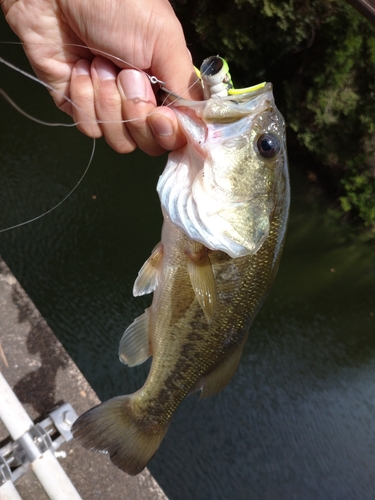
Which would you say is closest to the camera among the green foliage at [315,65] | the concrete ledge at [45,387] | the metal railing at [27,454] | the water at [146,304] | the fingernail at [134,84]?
the fingernail at [134,84]

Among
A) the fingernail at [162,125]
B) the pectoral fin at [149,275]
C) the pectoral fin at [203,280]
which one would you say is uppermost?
the fingernail at [162,125]

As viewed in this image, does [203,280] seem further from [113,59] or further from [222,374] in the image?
[113,59]

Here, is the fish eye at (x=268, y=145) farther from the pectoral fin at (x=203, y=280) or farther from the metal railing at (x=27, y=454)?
Result: the metal railing at (x=27, y=454)

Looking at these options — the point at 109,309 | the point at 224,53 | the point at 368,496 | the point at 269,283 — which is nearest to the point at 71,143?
the point at 109,309

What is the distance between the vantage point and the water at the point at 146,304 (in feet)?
14.3

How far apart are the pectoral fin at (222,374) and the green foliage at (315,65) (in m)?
7.17

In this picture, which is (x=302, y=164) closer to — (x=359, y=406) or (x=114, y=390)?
(x=359, y=406)

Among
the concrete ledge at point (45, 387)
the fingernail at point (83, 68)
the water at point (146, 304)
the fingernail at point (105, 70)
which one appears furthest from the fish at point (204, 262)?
the water at point (146, 304)

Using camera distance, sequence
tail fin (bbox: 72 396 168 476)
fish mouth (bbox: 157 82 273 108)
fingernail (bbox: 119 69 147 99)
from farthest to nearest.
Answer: tail fin (bbox: 72 396 168 476) < fingernail (bbox: 119 69 147 99) < fish mouth (bbox: 157 82 273 108)

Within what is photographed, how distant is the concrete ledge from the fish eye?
1791mm

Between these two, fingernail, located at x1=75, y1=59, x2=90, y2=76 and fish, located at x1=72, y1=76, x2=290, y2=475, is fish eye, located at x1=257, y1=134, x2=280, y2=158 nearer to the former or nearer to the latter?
fish, located at x1=72, y1=76, x2=290, y2=475

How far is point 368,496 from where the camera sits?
4.73 meters

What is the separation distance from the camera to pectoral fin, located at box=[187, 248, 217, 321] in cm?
146

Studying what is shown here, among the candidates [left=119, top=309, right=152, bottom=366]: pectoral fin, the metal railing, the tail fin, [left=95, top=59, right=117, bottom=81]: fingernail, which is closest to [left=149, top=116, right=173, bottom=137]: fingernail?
[left=95, top=59, right=117, bottom=81]: fingernail
